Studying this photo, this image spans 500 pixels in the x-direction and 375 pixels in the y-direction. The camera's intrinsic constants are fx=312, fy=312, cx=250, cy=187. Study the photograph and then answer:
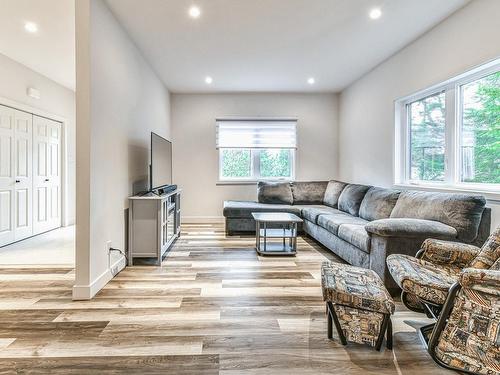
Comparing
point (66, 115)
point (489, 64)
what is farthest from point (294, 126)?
point (66, 115)

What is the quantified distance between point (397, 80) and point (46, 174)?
5.65 m

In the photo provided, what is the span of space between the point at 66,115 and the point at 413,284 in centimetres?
618

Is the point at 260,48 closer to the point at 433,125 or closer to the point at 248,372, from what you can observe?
the point at 433,125

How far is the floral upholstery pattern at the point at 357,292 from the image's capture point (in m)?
1.77

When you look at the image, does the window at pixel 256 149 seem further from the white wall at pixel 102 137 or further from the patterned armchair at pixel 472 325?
the patterned armchair at pixel 472 325

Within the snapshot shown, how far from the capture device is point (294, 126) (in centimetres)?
629

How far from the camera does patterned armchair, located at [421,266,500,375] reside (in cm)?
150

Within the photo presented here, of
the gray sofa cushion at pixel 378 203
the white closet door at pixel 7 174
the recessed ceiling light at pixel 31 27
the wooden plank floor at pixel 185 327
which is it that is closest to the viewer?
the wooden plank floor at pixel 185 327

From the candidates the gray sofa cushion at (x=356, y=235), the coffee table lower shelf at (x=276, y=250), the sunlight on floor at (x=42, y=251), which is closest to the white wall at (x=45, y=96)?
the sunlight on floor at (x=42, y=251)

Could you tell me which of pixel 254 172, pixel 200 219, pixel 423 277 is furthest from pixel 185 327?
pixel 254 172

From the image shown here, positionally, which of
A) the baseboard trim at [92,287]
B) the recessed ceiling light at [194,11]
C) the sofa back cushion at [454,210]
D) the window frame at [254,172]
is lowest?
the baseboard trim at [92,287]

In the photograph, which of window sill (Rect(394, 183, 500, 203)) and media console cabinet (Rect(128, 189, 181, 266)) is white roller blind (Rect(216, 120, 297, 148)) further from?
media console cabinet (Rect(128, 189, 181, 266))

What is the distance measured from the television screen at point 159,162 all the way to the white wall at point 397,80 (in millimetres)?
3129

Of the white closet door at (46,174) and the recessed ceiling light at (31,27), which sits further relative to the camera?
the white closet door at (46,174)
